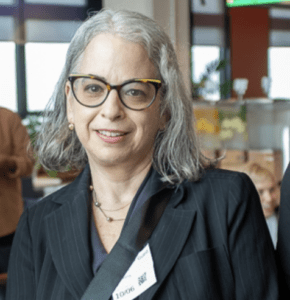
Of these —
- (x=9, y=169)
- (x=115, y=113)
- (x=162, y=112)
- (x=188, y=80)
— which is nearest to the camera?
(x=115, y=113)

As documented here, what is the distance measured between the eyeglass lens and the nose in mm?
15

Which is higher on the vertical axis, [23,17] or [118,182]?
[23,17]

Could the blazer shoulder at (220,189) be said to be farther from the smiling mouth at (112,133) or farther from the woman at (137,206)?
the smiling mouth at (112,133)

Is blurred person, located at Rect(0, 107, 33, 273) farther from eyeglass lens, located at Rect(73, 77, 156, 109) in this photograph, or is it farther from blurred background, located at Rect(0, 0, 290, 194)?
eyeglass lens, located at Rect(73, 77, 156, 109)

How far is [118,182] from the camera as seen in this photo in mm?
1347

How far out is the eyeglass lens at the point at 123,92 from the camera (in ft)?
3.90

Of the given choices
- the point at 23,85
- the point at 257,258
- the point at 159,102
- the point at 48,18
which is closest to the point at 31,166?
the point at 23,85

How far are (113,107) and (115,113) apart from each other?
2 cm

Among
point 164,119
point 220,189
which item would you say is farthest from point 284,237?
point 164,119

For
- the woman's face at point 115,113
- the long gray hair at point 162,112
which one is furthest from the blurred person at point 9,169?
the woman's face at point 115,113

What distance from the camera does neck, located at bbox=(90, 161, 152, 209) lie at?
133 cm

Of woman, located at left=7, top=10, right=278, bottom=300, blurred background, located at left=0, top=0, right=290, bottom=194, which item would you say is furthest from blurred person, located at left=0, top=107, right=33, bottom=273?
woman, located at left=7, top=10, right=278, bottom=300

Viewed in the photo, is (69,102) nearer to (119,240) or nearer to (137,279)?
(119,240)

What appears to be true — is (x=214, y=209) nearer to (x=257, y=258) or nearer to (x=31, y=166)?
(x=257, y=258)
